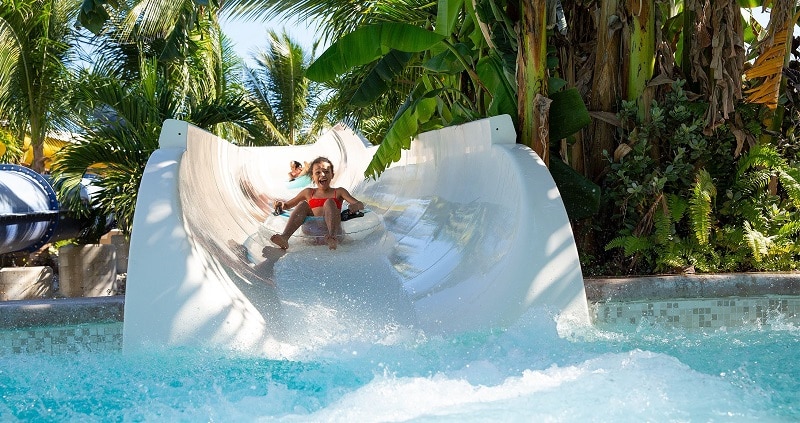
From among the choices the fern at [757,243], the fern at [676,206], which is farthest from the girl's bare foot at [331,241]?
the fern at [757,243]

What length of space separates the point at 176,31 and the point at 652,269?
5687 mm

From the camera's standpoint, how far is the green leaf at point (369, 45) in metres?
6.09

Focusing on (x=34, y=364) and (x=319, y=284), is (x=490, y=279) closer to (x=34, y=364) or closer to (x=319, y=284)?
(x=319, y=284)

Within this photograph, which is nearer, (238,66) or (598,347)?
(598,347)

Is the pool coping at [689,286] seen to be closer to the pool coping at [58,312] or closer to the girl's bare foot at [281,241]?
the girl's bare foot at [281,241]

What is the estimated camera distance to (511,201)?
15.6ft

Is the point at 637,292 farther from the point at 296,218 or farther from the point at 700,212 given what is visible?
the point at 296,218

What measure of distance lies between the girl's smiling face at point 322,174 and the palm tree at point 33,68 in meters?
6.75

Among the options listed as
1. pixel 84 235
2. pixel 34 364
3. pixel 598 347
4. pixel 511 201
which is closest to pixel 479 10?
pixel 511 201

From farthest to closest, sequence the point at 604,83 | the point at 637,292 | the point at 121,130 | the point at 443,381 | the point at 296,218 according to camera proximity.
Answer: the point at 121,130, the point at 296,218, the point at 604,83, the point at 637,292, the point at 443,381

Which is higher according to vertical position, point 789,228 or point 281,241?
point 281,241

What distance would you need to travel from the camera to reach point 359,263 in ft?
19.2

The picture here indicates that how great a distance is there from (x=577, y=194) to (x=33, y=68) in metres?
10.2

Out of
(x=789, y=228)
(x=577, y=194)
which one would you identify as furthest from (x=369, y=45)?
(x=789, y=228)
